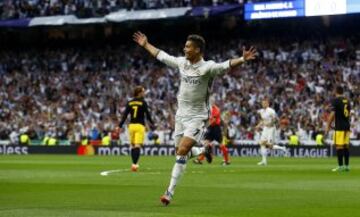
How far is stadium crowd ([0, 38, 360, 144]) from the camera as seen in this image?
149 feet

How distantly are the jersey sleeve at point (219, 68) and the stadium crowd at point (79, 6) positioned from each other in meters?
36.0

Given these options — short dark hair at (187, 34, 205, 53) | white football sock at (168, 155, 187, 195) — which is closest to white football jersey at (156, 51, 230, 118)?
A: short dark hair at (187, 34, 205, 53)

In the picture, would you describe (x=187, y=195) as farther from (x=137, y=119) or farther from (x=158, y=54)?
(x=137, y=119)

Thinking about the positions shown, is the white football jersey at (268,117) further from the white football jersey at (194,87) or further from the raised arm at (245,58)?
the raised arm at (245,58)

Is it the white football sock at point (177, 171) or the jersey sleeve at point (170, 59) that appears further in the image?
the jersey sleeve at point (170, 59)

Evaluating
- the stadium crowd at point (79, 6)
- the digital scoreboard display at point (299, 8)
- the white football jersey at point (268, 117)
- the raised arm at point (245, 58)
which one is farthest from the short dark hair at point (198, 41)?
the stadium crowd at point (79, 6)

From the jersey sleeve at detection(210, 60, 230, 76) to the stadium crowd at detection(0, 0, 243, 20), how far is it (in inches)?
1417

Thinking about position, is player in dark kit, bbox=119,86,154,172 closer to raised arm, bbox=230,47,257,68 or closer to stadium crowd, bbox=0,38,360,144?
raised arm, bbox=230,47,257,68

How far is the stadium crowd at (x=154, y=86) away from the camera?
45.4 meters

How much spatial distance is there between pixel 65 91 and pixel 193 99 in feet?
135

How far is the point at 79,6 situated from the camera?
56000mm

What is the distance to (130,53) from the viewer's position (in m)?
56.4

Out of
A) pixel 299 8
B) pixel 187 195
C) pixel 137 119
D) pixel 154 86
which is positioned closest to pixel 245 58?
pixel 187 195

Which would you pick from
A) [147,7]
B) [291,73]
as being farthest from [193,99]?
[147,7]
